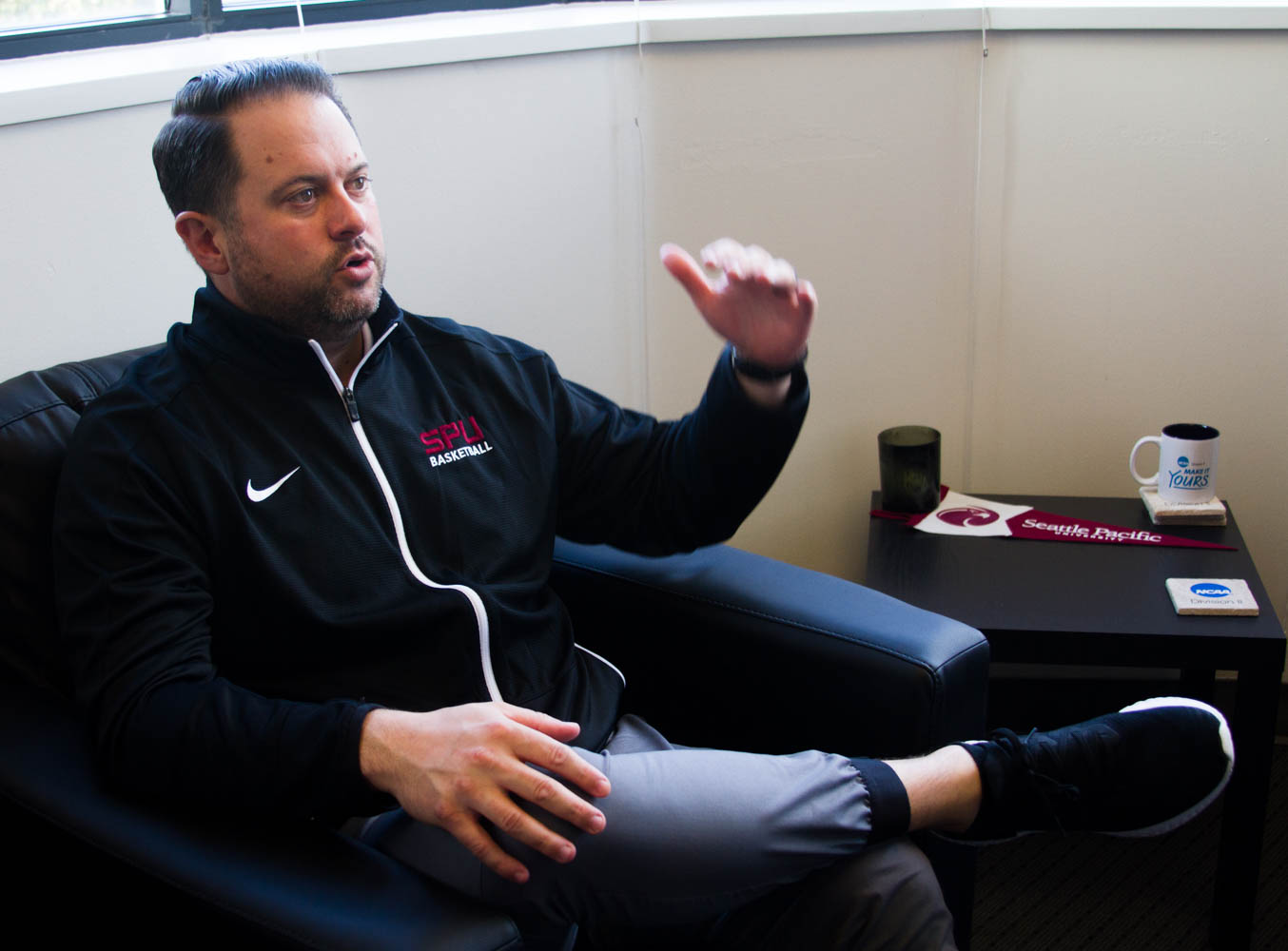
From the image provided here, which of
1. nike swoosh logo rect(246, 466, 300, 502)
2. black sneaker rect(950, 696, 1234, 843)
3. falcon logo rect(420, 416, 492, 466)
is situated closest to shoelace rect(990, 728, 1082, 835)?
black sneaker rect(950, 696, 1234, 843)

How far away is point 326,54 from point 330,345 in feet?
1.81

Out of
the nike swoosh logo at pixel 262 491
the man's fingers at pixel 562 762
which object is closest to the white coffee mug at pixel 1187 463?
the man's fingers at pixel 562 762

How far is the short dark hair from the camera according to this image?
50.1 inches

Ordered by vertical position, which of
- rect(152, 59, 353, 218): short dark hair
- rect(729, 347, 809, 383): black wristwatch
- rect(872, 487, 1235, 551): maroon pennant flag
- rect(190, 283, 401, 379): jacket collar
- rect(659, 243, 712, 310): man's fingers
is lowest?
rect(872, 487, 1235, 551): maroon pennant flag

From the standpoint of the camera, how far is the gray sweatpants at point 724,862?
3.51 ft

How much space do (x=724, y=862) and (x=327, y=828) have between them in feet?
1.11

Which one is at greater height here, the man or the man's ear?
the man's ear

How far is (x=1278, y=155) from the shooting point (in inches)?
75.7

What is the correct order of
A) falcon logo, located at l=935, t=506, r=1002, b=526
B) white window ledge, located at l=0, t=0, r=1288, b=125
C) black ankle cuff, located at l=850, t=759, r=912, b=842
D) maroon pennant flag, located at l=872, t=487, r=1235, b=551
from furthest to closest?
falcon logo, located at l=935, t=506, r=1002, b=526
maroon pennant flag, located at l=872, t=487, r=1235, b=551
white window ledge, located at l=0, t=0, r=1288, b=125
black ankle cuff, located at l=850, t=759, r=912, b=842

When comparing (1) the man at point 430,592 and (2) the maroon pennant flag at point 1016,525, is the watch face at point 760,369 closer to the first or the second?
(1) the man at point 430,592

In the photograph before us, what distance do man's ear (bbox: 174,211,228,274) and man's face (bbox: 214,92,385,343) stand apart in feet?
0.04

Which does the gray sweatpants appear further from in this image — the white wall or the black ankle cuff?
the white wall

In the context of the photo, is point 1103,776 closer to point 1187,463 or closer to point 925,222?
point 1187,463

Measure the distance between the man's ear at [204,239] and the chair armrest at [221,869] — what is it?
0.49 metres
